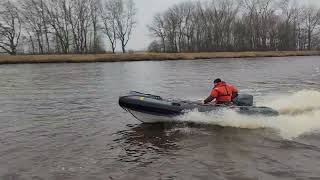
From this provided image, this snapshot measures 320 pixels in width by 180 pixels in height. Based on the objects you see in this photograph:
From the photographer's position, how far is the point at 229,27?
8819cm

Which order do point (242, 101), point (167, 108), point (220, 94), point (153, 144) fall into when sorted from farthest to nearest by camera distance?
point (242, 101), point (220, 94), point (167, 108), point (153, 144)

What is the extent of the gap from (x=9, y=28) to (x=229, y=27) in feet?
147

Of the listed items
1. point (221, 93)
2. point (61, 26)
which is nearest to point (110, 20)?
point (61, 26)

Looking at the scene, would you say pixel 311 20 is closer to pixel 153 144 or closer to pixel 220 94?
pixel 220 94

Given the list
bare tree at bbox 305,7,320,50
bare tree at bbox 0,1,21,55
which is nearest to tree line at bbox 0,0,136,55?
bare tree at bbox 0,1,21,55

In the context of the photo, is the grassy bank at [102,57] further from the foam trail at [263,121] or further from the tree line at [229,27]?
the foam trail at [263,121]

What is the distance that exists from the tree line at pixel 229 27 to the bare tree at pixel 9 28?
94.6ft

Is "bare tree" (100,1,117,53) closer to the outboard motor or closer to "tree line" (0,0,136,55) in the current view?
"tree line" (0,0,136,55)

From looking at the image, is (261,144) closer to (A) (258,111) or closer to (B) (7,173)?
(A) (258,111)

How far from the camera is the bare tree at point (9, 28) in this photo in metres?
70.4

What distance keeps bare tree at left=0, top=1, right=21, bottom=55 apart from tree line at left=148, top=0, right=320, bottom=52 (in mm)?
28827

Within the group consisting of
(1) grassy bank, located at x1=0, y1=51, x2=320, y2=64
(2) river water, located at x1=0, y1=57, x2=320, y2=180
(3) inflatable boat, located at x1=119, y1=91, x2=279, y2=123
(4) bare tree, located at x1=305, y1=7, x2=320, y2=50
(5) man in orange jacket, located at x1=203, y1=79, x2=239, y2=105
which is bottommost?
(2) river water, located at x1=0, y1=57, x2=320, y2=180

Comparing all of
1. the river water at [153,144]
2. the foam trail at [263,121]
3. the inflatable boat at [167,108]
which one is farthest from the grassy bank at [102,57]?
the foam trail at [263,121]

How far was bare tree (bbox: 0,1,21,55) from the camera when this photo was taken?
231 feet
